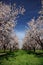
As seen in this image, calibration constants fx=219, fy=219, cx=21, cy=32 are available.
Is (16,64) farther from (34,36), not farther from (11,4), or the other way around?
(34,36)

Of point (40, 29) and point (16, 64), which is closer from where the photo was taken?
point (16, 64)

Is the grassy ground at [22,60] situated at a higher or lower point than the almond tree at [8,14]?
lower

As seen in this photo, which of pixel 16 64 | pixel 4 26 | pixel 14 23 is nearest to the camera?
Answer: pixel 16 64

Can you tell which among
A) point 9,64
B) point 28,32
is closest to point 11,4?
point 9,64

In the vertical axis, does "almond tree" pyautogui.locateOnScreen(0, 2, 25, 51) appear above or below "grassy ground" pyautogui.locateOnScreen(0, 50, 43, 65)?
above

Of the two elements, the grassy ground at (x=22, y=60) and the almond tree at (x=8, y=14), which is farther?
the almond tree at (x=8, y=14)

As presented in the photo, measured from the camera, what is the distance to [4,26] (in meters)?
6.20

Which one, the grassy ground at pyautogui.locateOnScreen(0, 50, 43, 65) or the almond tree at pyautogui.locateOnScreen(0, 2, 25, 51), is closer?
the grassy ground at pyautogui.locateOnScreen(0, 50, 43, 65)

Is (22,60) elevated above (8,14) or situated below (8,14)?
below

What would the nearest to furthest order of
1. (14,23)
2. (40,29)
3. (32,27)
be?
1. (14,23)
2. (40,29)
3. (32,27)

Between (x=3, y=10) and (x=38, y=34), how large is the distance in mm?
5538

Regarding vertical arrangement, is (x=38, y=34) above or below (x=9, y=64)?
above

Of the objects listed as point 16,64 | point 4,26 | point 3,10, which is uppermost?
point 3,10

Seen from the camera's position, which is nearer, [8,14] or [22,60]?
[8,14]
